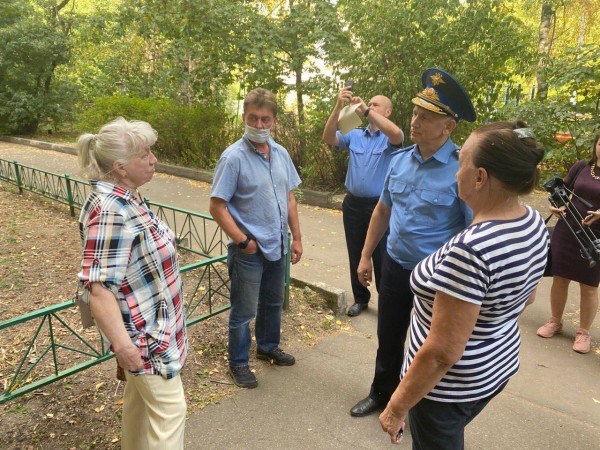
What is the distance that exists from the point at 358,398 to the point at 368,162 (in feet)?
6.17

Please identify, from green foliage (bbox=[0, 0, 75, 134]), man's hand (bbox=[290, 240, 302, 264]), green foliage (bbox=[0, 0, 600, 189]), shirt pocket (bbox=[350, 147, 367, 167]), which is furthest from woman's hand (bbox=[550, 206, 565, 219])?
green foliage (bbox=[0, 0, 75, 134])

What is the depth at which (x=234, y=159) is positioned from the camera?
2.81 metres

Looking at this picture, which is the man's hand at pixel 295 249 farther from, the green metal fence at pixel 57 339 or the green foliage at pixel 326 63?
the green foliage at pixel 326 63

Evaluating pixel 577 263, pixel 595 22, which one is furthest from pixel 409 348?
pixel 595 22

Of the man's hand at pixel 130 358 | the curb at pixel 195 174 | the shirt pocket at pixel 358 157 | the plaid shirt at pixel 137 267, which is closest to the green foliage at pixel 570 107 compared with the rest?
the curb at pixel 195 174

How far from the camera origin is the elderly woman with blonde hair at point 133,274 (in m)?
1.76

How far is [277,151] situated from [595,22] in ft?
68.2

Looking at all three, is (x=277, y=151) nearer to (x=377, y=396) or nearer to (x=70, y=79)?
(x=377, y=396)

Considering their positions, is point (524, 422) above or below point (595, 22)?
below

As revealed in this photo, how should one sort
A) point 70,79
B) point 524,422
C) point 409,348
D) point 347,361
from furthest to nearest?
point 70,79, point 347,361, point 524,422, point 409,348

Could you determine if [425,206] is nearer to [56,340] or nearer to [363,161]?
[363,161]

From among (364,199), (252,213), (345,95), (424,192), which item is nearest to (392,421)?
(424,192)

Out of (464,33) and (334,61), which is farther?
(334,61)

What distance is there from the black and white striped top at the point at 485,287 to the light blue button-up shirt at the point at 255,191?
144 centimetres
